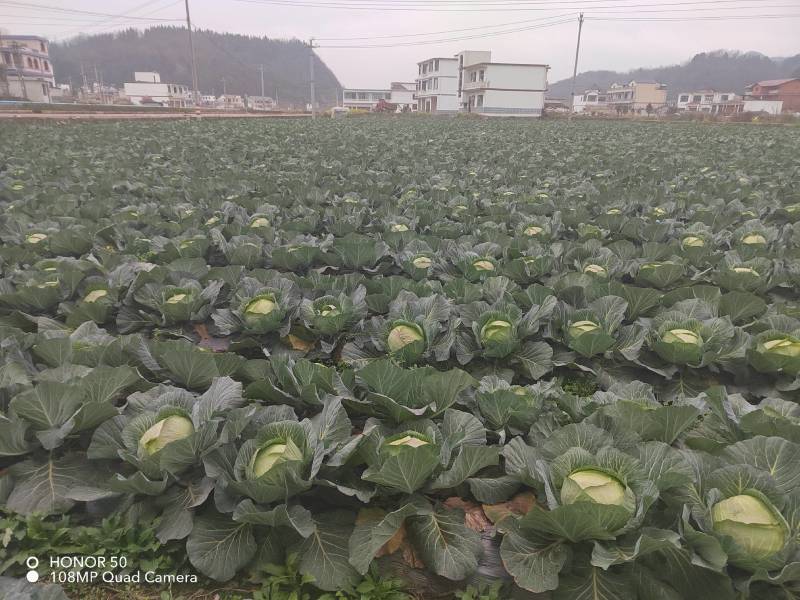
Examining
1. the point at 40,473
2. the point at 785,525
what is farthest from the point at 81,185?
the point at 785,525

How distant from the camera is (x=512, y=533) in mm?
2215

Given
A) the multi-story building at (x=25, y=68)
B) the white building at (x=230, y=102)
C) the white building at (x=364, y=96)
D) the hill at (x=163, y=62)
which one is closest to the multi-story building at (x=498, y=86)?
the white building at (x=364, y=96)

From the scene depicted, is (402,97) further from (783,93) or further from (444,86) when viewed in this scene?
(783,93)

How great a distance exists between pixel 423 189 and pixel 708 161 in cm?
915

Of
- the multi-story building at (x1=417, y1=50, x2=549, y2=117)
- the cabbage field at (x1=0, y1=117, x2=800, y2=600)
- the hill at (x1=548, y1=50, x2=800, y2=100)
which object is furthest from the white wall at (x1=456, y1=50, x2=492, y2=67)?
the hill at (x1=548, y1=50, x2=800, y2=100)

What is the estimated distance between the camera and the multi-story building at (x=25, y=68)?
7631 cm

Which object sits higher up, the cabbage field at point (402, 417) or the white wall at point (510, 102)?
the white wall at point (510, 102)

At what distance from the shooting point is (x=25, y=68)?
89.1 metres

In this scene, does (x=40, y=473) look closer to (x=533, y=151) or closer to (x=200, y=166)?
(x=200, y=166)

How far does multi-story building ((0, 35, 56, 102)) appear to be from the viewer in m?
76.3

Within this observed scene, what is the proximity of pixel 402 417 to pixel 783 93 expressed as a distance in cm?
11186

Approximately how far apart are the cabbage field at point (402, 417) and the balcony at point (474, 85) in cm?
6899

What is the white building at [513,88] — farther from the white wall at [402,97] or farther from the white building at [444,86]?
the white wall at [402,97]

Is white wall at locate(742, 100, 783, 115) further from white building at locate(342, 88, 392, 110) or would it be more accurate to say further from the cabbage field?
the cabbage field
